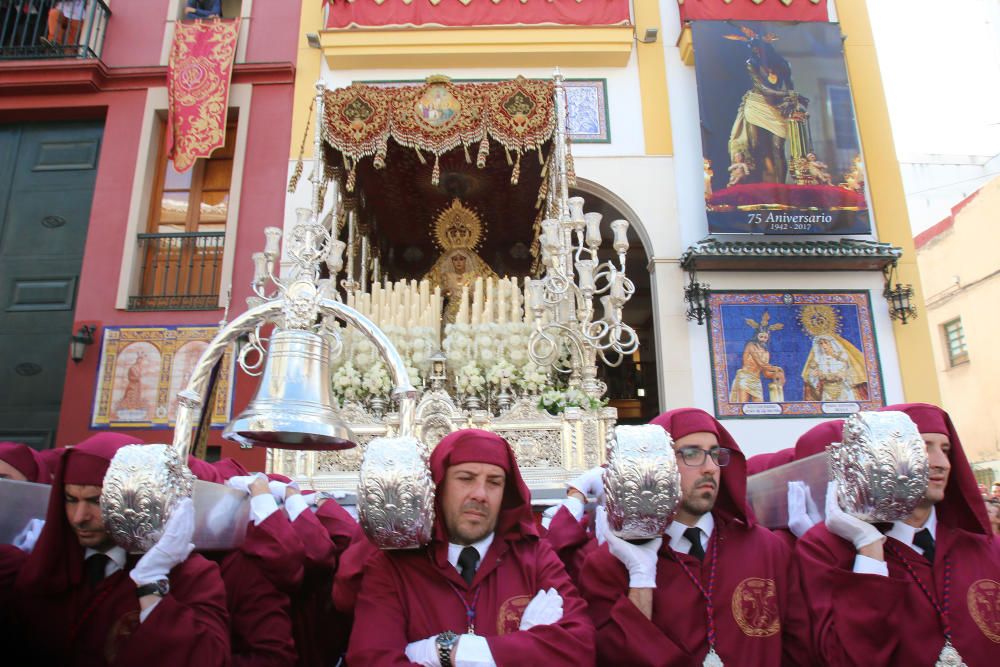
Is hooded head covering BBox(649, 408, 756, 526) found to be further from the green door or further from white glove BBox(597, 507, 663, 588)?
the green door

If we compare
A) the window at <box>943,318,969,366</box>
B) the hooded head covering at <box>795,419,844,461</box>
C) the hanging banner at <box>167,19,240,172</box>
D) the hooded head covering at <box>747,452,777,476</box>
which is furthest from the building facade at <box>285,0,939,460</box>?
the window at <box>943,318,969,366</box>

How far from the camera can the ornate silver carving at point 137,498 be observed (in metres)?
1.96

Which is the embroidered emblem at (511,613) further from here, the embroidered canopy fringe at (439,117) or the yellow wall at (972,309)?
the yellow wall at (972,309)

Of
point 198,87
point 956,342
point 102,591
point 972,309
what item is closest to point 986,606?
point 102,591

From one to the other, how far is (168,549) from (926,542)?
2534mm

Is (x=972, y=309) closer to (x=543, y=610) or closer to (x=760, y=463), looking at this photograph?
(x=760, y=463)

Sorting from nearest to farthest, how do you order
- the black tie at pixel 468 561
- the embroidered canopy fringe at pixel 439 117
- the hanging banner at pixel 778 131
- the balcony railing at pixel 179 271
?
the black tie at pixel 468 561
the embroidered canopy fringe at pixel 439 117
the hanging banner at pixel 778 131
the balcony railing at pixel 179 271

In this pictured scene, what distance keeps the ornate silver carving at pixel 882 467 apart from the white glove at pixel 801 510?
498 mm

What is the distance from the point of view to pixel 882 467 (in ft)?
6.40

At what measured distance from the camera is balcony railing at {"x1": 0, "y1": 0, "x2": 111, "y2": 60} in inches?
382

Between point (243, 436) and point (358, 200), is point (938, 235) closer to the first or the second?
point (358, 200)

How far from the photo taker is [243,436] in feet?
8.18

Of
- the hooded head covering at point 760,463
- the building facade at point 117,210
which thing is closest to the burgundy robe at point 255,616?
the hooded head covering at point 760,463

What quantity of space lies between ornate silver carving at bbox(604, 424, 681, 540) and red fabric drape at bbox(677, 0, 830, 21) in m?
9.52
